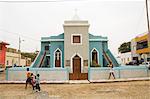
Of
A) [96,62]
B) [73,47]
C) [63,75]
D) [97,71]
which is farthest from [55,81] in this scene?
[96,62]

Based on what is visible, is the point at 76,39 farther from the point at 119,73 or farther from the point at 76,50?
the point at 119,73

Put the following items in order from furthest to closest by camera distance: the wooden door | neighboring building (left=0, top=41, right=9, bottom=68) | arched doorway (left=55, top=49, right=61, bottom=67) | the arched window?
neighboring building (left=0, top=41, right=9, bottom=68), the arched window, arched doorway (left=55, top=49, right=61, bottom=67), the wooden door

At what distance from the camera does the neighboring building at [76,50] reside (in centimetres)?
2305

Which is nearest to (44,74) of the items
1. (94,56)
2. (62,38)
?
(62,38)

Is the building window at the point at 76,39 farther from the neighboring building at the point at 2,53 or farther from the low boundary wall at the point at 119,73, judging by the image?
the neighboring building at the point at 2,53

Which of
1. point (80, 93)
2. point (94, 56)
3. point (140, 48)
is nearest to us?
point (80, 93)

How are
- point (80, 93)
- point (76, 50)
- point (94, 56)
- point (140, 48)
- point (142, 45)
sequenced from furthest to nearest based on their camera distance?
point (140, 48), point (142, 45), point (94, 56), point (76, 50), point (80, 93)

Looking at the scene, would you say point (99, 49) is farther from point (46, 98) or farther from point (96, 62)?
point (46, 98)

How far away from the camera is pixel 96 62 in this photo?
24.6m

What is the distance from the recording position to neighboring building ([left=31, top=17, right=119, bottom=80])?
2305cm

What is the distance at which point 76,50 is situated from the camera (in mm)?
23062

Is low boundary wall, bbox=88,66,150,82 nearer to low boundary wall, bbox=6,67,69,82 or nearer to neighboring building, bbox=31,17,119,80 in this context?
low boundary wall, bbox=6,67,69,82

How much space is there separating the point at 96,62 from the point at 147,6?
10279 mm

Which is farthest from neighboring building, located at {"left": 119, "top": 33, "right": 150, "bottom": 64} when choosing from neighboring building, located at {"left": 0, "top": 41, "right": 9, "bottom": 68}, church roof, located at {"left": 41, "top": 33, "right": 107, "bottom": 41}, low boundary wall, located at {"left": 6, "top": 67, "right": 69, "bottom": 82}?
low boundary wall, located at {"left": 6, "top": 67, "right": 69, "bottom": 82}
